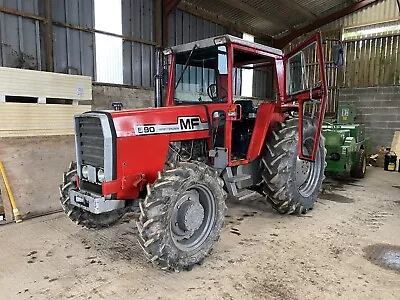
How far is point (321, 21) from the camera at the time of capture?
10.5 metres

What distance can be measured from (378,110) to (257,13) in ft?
15.2

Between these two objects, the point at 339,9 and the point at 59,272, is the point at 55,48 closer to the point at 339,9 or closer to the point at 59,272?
the point at 59,272

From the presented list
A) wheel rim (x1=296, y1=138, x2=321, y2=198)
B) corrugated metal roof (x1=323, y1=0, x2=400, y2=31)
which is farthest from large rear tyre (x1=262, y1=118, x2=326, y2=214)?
corrugated metal roof (x1=323, y1=0, x2=400, y2=31)

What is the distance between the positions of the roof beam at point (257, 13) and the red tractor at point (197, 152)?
5.20 metres

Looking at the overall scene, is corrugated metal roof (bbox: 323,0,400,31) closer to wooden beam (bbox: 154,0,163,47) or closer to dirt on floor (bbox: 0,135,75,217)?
wooden beam (bbox: 154,0,163,47)

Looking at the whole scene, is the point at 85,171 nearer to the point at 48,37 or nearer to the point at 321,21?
the point at 48,37

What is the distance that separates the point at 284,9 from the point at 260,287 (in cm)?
926

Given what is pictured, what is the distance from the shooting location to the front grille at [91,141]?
269 centimetres

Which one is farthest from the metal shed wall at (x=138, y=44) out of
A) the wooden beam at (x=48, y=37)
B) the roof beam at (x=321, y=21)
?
the roof beam at (x=321, y=21)

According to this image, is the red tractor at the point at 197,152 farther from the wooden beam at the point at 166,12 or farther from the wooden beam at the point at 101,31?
the wooden beam at the point at 166,12

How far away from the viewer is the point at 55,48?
228 inches

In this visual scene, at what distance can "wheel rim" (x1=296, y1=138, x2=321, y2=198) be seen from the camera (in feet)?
13.8

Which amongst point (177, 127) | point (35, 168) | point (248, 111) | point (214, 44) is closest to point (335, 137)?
point (248, 111)

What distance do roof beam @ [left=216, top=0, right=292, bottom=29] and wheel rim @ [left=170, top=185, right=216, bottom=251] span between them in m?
6.94
